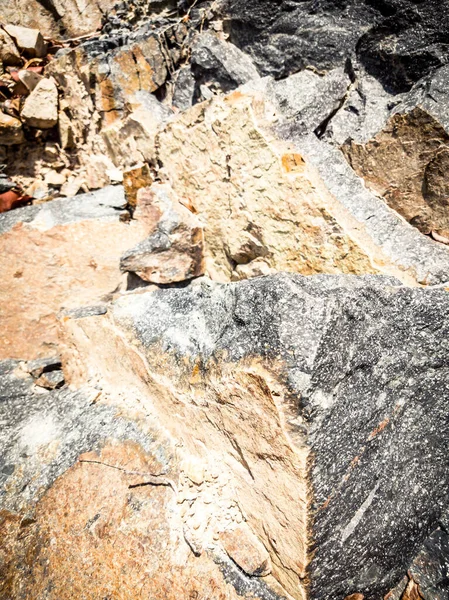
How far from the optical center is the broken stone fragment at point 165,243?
288 cm

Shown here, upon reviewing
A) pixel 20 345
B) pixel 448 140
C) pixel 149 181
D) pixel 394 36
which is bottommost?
pixel 20 345

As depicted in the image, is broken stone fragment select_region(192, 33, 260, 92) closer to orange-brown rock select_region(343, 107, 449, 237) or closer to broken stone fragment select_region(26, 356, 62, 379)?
orange-brown rock select_region(343, 107, 449, 237)

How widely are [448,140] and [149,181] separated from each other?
7.74 ft

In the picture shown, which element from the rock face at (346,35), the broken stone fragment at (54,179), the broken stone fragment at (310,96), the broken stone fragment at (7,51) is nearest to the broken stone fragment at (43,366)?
the broken stone fragment at (54,179)

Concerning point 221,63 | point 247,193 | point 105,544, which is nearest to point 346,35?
point 221,63

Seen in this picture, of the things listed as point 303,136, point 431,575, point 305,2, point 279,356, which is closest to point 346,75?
point 305,2

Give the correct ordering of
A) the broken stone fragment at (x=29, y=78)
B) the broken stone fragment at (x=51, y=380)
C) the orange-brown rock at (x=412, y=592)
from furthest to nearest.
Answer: the broken stone fragment at (x=29, y=78) → the broken stone fragment at (x=51, y=380) → the orange-brown rock at (x=412, y=592)

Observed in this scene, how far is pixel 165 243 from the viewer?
2.88 m

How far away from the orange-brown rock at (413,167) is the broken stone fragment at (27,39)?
12.7ft

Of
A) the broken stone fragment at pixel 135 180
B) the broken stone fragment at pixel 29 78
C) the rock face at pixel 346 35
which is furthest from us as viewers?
the broken stone fragment at pixel 29 78

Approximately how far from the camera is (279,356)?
145 centimetres

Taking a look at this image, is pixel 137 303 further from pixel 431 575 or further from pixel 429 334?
pixel 431 575

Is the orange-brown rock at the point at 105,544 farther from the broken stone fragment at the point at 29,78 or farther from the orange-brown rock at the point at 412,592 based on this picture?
the broken stone fragment at the point at 29,78

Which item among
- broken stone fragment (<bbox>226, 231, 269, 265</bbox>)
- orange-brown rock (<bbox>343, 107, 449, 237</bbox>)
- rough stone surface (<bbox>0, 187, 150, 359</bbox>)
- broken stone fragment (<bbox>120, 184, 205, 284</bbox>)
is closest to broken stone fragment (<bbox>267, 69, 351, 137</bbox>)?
orange-brown rock (<bbox>343, 107, 449, 237</bbox>)
